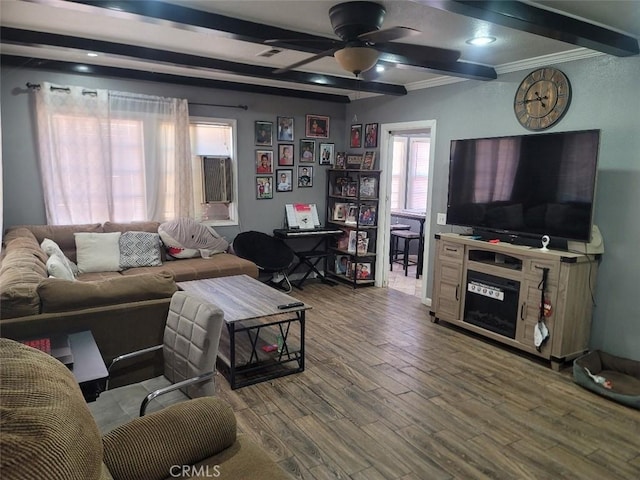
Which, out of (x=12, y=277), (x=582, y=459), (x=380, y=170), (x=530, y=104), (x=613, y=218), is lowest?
(x=582, y=459)

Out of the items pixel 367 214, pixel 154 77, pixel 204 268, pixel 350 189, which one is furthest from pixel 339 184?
pixel 154 77

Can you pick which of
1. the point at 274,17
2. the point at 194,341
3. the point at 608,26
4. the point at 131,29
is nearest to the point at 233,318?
the point at 194,341

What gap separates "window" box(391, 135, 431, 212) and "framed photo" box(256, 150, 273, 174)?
2.92m

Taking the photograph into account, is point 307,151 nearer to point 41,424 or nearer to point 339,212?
point 339,212

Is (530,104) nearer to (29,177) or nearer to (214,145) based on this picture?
(214,145)

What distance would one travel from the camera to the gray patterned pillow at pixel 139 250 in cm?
450

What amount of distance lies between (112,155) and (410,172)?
16.9 feet

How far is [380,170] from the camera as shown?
5.59 metres

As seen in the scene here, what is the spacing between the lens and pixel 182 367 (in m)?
2.11

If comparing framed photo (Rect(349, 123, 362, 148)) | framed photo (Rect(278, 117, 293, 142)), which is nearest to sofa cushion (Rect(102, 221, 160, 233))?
framed photo (Rect(278, 117, 293, 142))

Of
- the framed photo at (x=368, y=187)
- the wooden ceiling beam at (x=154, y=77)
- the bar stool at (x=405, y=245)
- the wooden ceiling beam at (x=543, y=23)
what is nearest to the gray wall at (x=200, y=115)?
the wooden ceiling beam at (x=154, y=77)

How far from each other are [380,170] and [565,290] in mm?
2833

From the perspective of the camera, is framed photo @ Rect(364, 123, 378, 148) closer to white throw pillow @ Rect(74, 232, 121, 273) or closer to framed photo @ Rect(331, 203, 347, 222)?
framed photo @ Rect(331, 203, 347, 222)

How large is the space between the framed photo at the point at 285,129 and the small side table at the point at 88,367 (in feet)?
13.6
